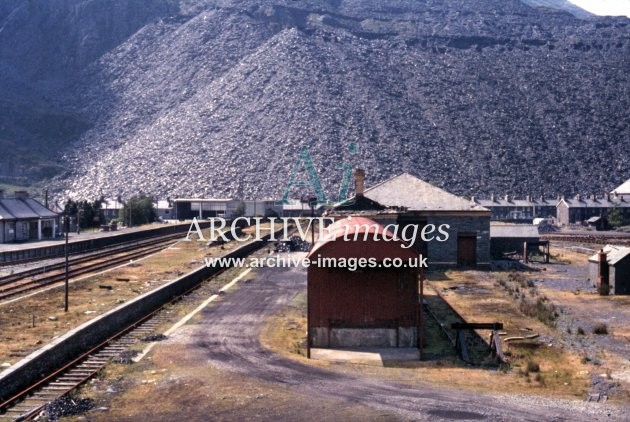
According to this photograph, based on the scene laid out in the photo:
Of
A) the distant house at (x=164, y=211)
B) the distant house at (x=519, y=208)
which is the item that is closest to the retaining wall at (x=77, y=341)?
the distant house at (x=164, y=211)

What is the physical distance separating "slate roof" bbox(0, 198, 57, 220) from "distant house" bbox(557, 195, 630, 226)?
74366mm

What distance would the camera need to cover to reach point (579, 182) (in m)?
133

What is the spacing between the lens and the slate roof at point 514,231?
1786 inches

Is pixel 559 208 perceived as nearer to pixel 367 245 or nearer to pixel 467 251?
pixel 467 251

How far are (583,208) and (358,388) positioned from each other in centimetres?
9566

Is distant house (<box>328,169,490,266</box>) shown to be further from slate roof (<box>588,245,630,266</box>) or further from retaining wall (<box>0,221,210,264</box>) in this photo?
retaining wall (<box>0,221,210,264</box>)

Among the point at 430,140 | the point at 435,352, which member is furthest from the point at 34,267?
the point at 430,140

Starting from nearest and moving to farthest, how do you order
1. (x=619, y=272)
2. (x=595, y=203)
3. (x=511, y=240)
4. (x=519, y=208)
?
1. (x=619, y=272)
2. (x=511, y=240)
3. (x=595, y=203)
4. (x=519, y=208)

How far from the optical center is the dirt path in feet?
41.8

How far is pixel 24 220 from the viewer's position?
53.8m

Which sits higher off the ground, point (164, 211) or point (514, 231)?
point (164, 211)

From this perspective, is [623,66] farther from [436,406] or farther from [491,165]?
[436,406]

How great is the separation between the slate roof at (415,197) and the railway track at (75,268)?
54.6 feet

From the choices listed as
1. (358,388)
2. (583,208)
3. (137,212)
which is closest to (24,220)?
(137,212)
